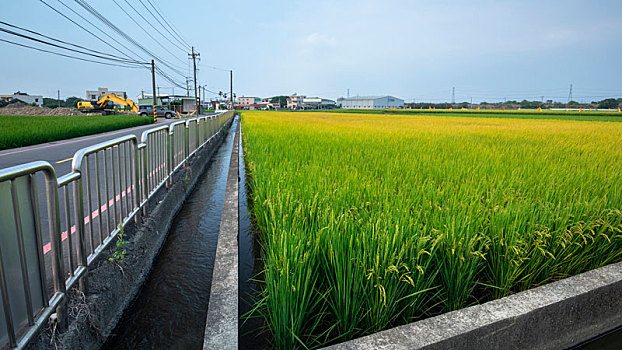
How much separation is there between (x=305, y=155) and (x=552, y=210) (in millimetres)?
3990

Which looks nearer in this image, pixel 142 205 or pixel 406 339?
pixel 406 339

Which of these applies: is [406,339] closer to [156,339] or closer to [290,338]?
[290,338]

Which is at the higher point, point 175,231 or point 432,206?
point 432,206

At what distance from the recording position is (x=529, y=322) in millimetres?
2197

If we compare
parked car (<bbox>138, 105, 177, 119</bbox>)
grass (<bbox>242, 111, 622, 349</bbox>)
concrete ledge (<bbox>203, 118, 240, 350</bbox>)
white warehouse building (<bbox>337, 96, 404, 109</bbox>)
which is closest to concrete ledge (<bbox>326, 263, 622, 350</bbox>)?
grass (<bbox>242, 111, 622, 349</bbox>)

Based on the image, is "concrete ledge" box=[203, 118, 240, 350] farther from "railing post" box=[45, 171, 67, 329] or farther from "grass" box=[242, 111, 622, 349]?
"railing post" box=[45, 171, 67, 329]

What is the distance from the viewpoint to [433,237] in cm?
256

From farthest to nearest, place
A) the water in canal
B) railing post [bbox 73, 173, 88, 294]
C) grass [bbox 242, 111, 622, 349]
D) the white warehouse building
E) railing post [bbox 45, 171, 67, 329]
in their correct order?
the white warehouse building → the water in canal → railing post [bbox 73, 173, 88, 294] → grass [bbox 242, 111, 622, 349] → railing post [bbox 45, 171, 67, 329]

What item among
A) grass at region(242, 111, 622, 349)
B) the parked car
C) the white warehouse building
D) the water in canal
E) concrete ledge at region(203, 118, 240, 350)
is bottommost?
the water in canal

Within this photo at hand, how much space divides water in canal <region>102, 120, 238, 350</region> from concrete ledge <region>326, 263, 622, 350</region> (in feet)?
4.32

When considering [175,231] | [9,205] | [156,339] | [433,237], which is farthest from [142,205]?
[433,237]

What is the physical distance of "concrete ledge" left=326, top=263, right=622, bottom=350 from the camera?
191 cm

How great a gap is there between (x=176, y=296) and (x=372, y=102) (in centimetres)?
12705

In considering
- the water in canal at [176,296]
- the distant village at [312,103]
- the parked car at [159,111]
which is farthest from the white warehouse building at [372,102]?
the water in canal at [176,296]
